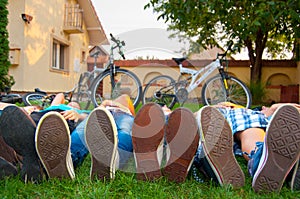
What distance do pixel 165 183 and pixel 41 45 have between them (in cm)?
591

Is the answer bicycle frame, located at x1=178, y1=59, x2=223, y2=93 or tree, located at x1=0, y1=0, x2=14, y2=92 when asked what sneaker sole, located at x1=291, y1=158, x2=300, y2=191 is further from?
tree, located at x1=0, y1=0, x2=14, y2=92

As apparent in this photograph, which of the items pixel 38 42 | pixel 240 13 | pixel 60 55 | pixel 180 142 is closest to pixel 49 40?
pixel 38 42

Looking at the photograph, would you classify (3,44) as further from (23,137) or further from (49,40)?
(23,137)

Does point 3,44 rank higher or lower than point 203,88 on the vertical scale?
higher

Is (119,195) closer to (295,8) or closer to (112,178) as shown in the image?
(112,178)

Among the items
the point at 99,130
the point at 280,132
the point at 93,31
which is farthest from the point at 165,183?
the point at 93,31

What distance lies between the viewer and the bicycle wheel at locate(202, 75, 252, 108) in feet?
10.7

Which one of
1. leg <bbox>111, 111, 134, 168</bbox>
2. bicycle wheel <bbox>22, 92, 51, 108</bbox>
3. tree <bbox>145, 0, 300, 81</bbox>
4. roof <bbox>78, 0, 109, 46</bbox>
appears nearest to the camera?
leg <bbox>111, 111, 134, 168</bbox>

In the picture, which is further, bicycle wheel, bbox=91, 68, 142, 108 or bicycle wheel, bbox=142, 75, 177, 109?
bicycle wheel, bbox=142, 75, 177, 109

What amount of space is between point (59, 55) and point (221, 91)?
17.6 ft

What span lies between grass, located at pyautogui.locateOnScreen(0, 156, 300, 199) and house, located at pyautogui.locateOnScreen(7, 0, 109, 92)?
4.94m

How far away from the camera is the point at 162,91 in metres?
3.61

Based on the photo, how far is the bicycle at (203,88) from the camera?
3254 mm

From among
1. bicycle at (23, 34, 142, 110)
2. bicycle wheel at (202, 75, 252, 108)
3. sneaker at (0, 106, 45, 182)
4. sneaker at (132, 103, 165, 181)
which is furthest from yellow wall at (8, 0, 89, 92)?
sneaker at (132, 103, 165, 181)
